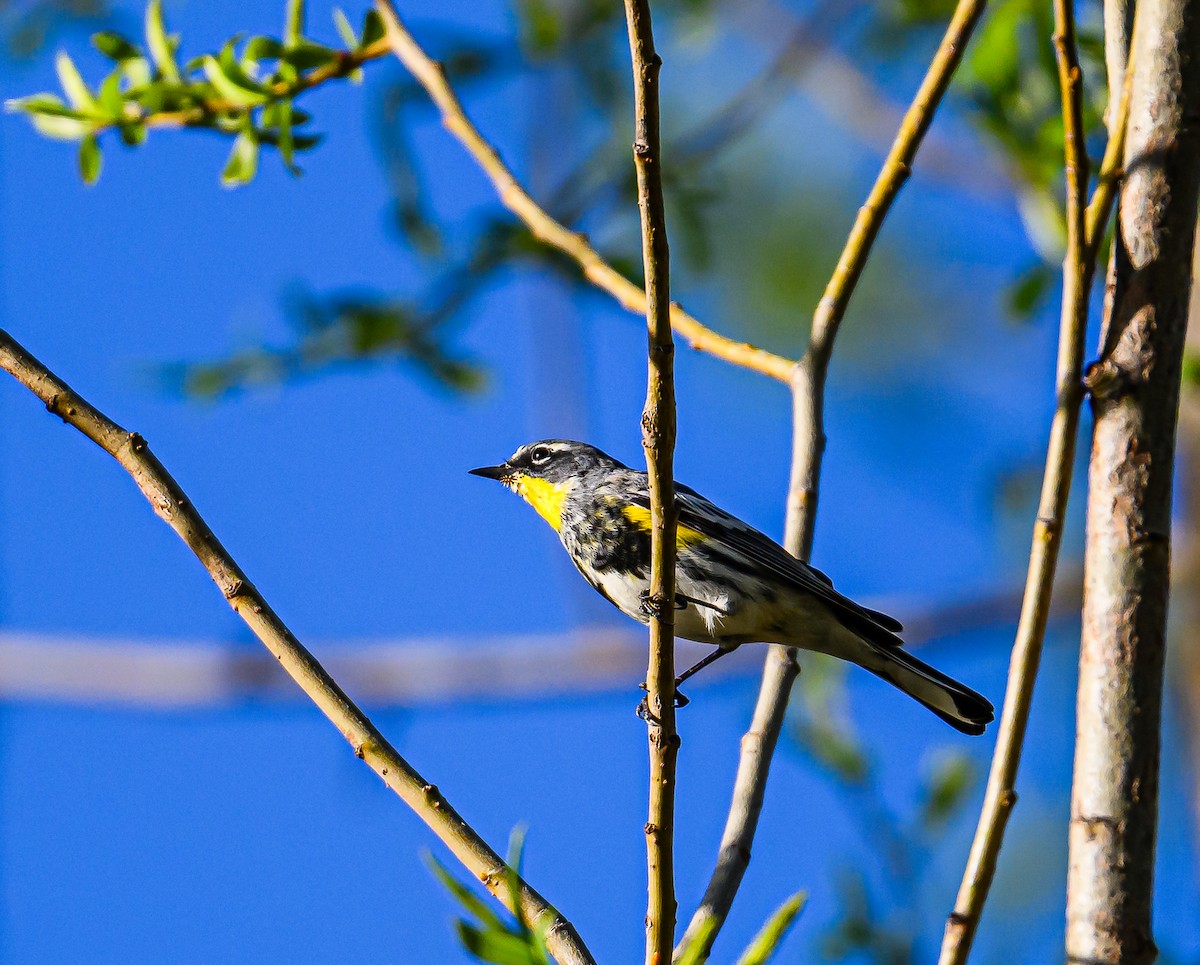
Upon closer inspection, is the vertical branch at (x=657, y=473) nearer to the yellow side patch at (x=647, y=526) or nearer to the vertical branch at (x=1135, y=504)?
the vertical branch at (x=1135, y=504)

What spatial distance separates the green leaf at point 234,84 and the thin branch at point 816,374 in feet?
5.03

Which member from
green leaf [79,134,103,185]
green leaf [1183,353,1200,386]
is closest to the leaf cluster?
green leaf [79,134,103,185]

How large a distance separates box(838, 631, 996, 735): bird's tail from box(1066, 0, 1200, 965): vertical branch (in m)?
1.24

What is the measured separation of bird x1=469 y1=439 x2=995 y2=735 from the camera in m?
3.75

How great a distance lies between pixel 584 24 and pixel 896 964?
4.12 metres

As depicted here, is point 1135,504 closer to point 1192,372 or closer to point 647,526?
point 1192,372

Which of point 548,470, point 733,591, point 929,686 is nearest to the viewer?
point 929,686

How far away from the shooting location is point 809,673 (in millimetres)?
4848

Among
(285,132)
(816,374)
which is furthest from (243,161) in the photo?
(816,374)

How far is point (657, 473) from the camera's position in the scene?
2.21 metres

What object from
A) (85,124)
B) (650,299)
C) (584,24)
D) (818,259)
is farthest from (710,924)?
(818,259)

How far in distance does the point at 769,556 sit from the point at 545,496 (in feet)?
3.71

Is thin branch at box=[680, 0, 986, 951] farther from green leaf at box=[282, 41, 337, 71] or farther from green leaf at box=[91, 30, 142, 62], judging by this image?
green leaf at box=[91, 30, 142, 62]

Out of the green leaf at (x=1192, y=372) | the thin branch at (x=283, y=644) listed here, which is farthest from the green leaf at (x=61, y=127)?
the green leaf at (x=1192, y=372)
